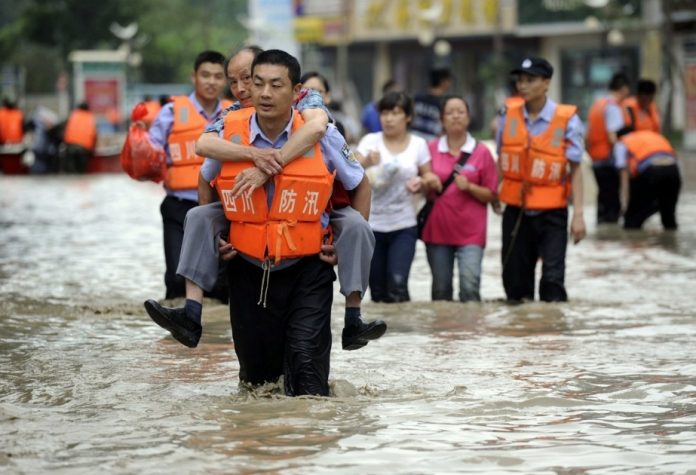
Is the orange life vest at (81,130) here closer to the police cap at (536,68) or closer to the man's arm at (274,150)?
the police cap at (536,68)

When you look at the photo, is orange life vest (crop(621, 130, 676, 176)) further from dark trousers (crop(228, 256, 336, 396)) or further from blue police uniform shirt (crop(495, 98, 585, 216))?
dark trousers (crop(228, 256, 336, 396))

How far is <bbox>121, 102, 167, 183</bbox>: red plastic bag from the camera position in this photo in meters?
10.4

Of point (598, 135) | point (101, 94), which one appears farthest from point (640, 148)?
point (101, 94)

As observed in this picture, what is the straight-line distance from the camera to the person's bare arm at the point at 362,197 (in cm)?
694

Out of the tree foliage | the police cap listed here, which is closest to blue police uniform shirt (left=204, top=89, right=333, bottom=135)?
the police cap

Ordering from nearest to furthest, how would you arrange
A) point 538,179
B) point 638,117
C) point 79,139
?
point 538,179
point 638,117
point 79,139

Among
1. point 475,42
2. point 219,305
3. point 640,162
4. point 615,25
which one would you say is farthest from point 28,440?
point 475,42

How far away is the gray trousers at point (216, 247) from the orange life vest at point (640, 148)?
36.4 feet

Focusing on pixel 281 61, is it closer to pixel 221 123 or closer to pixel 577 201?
pixel 221 123

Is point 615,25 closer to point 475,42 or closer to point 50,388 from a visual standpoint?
point 475,42

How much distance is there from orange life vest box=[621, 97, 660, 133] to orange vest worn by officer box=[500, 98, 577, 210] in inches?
269

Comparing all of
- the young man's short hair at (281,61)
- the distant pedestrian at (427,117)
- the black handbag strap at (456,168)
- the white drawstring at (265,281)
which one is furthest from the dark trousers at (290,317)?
the distant pedestrian at (427,117)

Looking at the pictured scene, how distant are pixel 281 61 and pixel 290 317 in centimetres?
113

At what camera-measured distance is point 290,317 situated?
22.7 feet
